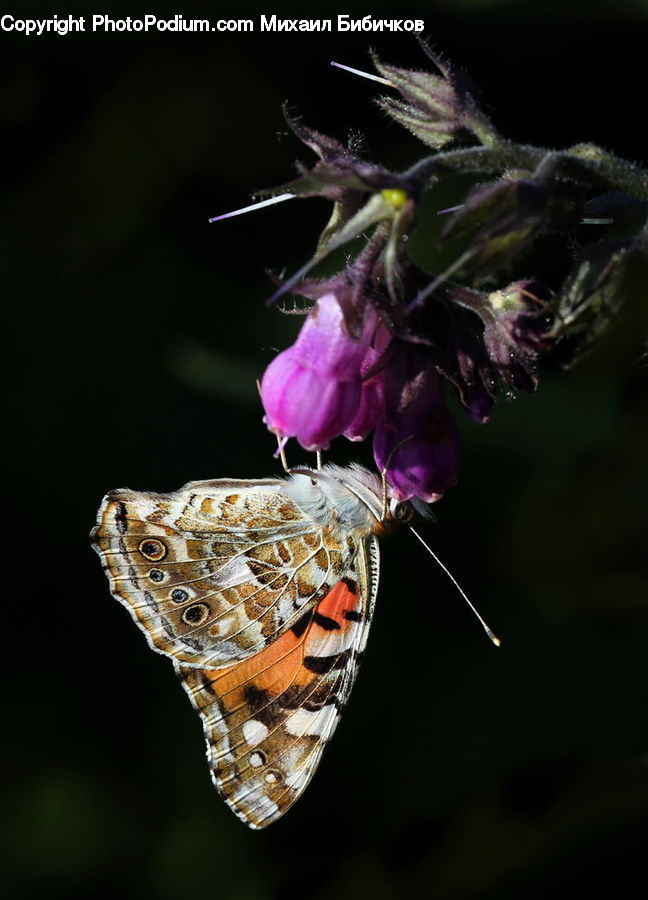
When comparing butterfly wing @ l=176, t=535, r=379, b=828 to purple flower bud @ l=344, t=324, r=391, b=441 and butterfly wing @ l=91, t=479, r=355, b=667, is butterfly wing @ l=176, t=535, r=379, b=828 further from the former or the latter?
purple flower bud @ l=344, t=324, r=391, b=441

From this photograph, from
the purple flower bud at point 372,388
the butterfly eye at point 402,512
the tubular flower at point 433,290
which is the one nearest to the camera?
the tubular flower at point 433,290

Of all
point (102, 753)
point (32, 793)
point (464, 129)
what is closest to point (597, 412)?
point (464, 129)

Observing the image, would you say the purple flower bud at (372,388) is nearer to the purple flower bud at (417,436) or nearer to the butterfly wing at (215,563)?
the purple flower bud at (417,436)

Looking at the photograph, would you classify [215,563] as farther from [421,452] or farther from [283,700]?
[421,452]

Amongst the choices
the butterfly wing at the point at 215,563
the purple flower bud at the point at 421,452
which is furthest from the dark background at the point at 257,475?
the purple flower bud at the point at 421,452

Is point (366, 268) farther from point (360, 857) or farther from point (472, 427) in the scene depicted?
point (360, 857)

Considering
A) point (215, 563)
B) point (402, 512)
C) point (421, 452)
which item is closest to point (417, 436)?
point (421, 452)

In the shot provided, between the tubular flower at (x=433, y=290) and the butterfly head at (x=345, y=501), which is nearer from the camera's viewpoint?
the tubular flower at (x=433, y=290)

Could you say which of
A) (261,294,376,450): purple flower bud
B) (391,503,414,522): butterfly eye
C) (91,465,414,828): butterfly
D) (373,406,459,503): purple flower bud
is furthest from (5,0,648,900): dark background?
(261,294,376,450): purple flower bud
